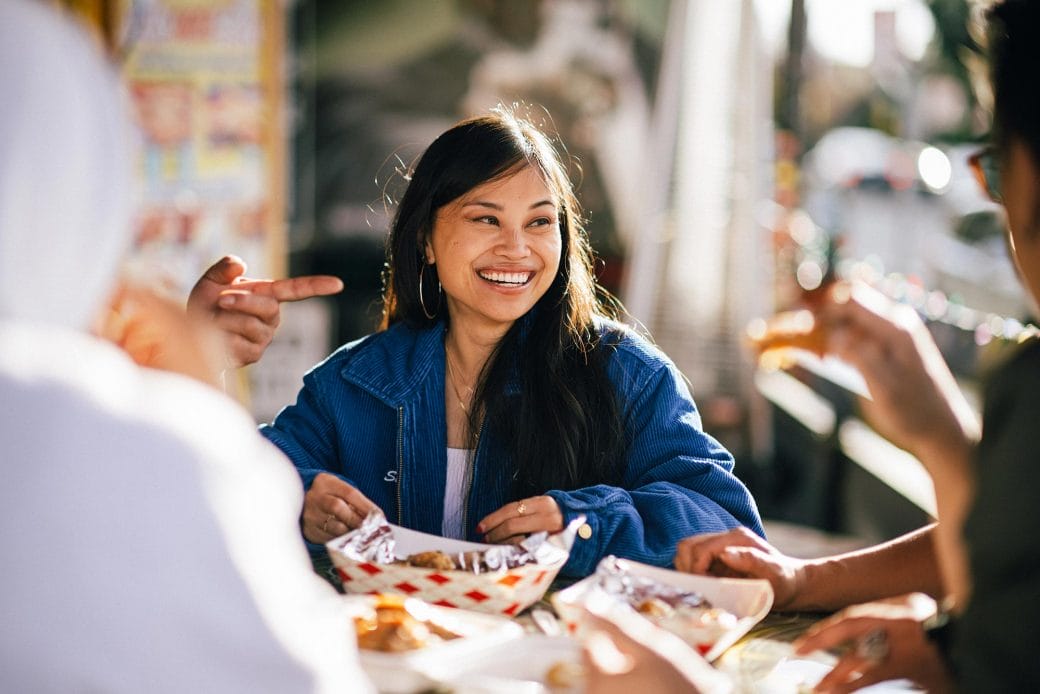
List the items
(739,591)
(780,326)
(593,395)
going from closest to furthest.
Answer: (780,326)
(739,591)
(593,395)

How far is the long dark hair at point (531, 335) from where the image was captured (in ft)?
7.94

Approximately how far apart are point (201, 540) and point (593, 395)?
63.9 inches

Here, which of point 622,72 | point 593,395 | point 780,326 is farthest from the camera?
point 622,72

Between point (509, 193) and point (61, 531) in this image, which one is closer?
point (61, 531)

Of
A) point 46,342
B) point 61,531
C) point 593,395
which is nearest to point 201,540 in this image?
point 61,531

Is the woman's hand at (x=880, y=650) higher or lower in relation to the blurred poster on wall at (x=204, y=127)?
lower

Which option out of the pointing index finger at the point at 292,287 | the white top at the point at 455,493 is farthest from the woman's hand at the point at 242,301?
the white top at the point at 455,493

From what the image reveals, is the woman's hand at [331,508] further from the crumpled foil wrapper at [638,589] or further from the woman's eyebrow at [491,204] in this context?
the woman's eyebrow at [491,204]

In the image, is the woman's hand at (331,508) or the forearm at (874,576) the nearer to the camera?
the forearm at (874,576)

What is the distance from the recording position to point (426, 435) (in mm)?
2475

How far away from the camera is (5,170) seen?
0.89 meters

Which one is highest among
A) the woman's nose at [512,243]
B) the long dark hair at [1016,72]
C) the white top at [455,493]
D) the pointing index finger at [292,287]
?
the long dark hair at [1016,72]

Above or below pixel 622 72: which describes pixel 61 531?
below

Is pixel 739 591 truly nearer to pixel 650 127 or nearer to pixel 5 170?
pixel 5 170
